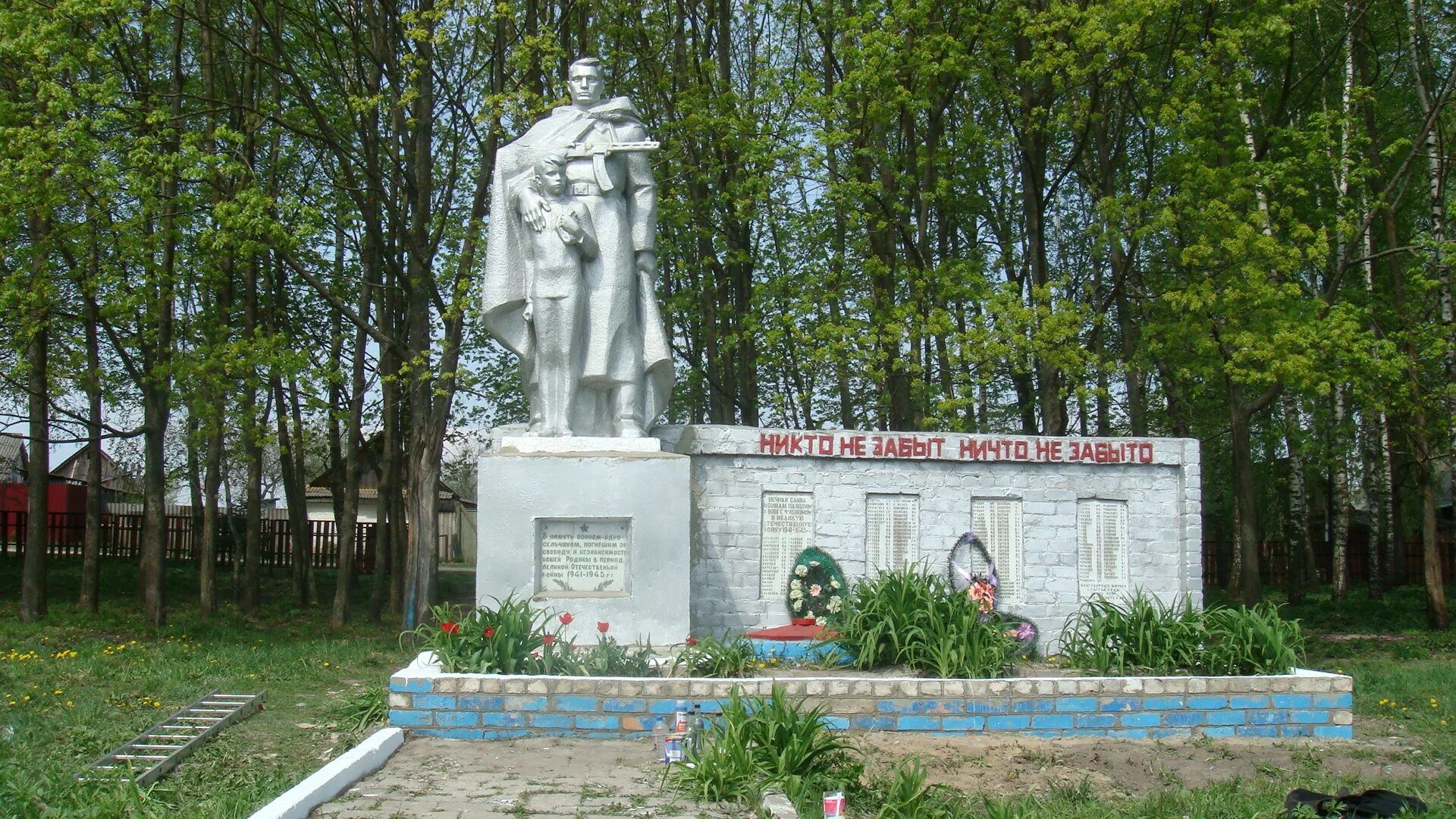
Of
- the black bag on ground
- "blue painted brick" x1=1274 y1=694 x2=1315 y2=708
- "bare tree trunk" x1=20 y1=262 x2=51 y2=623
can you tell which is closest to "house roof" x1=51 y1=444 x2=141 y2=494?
"bare tree trunk" x1=20 y1=262 x2=51 y2=623

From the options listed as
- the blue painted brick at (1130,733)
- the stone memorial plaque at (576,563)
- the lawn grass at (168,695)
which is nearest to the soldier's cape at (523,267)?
the stone memorial plaque at (576,563)

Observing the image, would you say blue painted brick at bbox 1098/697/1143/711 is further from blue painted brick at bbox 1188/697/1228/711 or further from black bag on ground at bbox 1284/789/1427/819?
black bag on ground at bbox 1284/789/1427/819

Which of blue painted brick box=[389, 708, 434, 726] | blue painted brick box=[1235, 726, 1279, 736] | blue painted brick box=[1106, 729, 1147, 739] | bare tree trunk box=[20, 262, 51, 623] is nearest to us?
blue painted brick box=[389, 708, 434, 726]

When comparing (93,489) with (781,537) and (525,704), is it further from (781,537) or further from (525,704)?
(525,704)

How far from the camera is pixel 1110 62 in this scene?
15.1 metres

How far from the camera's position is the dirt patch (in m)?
6.99

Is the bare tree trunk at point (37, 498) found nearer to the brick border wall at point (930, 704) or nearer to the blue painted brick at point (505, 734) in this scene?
the brick border wall at point (930, 704)

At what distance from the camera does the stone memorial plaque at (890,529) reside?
35.7 feet

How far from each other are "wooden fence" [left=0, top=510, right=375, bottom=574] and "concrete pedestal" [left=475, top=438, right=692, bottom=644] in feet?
52.6

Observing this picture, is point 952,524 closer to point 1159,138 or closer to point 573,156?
point 573,156

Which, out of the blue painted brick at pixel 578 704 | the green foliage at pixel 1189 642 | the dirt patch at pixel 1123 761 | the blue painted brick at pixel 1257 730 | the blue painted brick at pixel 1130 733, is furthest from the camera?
the green foliage at pixel 1189 642

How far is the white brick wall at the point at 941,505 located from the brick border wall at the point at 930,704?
2.51 m

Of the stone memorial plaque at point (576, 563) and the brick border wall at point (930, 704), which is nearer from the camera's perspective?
the brick border wall at point (930, 704)

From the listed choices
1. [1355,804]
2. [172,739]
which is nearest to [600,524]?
[172,739]
